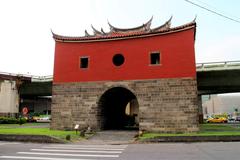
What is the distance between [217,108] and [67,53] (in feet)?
194

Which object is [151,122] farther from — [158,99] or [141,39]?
[141,39]

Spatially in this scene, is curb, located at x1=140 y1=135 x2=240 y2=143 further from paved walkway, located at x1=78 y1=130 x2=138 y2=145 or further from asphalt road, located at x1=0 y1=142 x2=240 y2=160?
asphalt road, located at x1=0 y1=142 x2=240 y2=160

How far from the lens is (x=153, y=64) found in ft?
60.0

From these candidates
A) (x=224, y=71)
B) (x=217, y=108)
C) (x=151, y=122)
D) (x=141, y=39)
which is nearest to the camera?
(x=151, y=122)

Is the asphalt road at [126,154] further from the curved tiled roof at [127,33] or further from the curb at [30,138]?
the curved tiled roof at [127,33]

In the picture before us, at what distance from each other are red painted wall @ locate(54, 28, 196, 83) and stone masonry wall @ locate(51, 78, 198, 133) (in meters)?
0.55

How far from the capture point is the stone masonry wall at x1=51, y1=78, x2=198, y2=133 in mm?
16750

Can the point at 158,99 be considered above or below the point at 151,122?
above

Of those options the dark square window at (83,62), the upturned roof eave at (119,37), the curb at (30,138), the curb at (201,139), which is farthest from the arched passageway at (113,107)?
the curb at (201,139)

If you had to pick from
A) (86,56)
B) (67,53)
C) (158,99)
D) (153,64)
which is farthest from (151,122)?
(67,53)

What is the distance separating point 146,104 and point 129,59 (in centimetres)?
380

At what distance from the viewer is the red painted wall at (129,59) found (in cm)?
1752

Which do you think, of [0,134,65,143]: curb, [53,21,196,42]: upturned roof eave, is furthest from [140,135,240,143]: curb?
[53,21,196,42]: upturned roof eave

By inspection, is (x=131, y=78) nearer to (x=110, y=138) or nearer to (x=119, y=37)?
(x=119, y=37)
